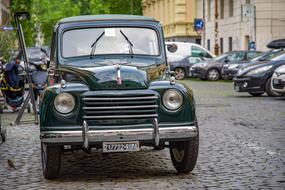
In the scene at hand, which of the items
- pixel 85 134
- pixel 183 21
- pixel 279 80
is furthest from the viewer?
pixel 183 21

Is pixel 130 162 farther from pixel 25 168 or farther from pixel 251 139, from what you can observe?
pixel 251 139

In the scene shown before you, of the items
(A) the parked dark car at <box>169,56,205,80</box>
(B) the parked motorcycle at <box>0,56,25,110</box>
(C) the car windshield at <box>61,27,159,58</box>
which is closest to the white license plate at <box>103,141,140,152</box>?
(C) the car windshield at <box>61,27,159,58</box>

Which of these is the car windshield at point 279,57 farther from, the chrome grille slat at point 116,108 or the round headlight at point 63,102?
the round headlight at point 63,102

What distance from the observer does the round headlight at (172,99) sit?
9.43 meters

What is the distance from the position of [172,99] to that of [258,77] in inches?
626

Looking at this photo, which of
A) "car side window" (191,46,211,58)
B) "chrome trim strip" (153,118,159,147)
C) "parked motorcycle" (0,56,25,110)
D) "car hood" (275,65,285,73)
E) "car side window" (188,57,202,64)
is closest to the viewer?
"chrome trim strip" (153,118,159,147)

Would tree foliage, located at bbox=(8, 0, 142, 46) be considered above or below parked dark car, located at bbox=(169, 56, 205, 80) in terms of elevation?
above

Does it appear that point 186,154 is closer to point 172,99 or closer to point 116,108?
point 172,99

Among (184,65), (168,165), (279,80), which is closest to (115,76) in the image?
(168,165)

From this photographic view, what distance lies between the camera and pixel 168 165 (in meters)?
10.8

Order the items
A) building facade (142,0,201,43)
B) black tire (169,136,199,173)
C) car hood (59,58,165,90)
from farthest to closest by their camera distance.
Answer: building facade (142,0,201,43) < black tire (169,136,199,173) < car hood (59,58,165,90)

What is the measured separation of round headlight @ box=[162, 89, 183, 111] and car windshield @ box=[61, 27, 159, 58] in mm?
1604

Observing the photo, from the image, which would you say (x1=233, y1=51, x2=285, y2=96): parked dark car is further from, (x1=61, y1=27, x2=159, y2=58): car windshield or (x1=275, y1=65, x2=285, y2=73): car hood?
(x1=61, y1=27, x2=159, y2=58): car windshield

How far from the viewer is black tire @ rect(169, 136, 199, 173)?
31.6 feet
